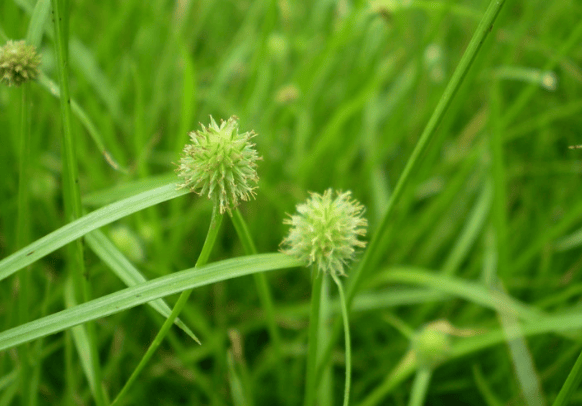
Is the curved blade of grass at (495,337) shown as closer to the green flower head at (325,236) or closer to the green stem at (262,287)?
the green stem at (262,287)

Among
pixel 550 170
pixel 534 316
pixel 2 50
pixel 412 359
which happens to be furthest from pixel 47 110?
pixel 550 170

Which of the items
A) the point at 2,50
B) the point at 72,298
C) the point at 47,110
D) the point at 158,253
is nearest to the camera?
the point at 2,50

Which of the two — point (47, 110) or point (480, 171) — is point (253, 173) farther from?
point (480, 171)

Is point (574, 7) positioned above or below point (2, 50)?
above

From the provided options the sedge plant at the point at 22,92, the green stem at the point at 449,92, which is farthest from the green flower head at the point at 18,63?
the green stem at the point at 449,92

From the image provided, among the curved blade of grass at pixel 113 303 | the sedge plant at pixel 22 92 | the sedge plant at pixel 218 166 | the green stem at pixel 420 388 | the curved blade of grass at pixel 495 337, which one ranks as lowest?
the green stem at pixel 420 388

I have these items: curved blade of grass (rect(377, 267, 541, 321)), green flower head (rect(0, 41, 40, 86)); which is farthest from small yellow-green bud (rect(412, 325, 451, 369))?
green flower head (rect(0, 41, 40, 86))

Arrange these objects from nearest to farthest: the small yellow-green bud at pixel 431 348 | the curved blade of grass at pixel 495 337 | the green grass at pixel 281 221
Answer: the green grass at pixel 281 221 < the curved blade of grass at pixel 495 337 < the small yellow-green bud at pixel 431 348
